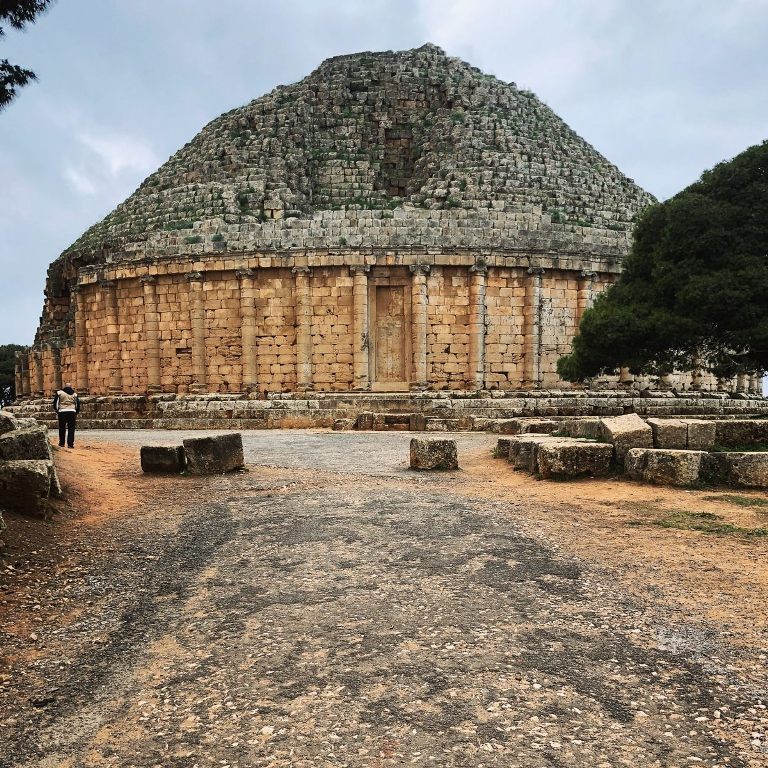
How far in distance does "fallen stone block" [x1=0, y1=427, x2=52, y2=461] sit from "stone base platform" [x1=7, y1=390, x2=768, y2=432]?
12.8 metres

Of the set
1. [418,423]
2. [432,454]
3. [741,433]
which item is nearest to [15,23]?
[432,454]

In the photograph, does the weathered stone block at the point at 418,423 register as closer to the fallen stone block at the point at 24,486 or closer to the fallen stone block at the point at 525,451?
the fallen stone block at the point at 525,451

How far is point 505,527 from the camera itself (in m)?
6.38

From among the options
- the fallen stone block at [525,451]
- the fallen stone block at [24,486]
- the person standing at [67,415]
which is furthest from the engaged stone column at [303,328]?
the fallen stone block at [24,486]

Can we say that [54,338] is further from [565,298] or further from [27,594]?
[27,594]

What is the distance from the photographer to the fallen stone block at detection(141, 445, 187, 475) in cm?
1017

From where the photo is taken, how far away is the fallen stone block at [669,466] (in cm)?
841

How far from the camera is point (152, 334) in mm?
24688

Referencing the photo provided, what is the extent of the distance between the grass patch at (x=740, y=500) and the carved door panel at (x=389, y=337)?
16.2m

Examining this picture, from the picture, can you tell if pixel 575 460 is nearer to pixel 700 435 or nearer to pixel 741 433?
pixel 700 435

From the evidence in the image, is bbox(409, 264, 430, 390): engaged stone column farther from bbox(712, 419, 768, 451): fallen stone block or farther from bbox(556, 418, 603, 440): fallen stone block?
bbox(712, 419, 768, 451): fallen stone block

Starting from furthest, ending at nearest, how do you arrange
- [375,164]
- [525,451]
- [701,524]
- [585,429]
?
1. [375,164]
2. [585,429]
3. [525,451]
4. [701,524]

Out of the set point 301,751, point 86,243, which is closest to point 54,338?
point 86,243

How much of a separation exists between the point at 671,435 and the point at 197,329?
19248mm
